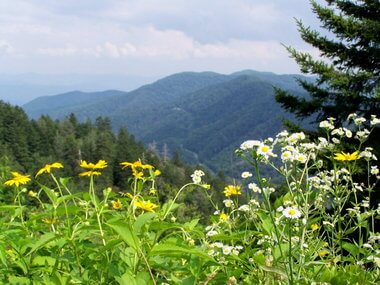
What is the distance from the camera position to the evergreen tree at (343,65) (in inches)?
616

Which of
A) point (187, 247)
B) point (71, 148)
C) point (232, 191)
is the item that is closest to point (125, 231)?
point (187, 247)

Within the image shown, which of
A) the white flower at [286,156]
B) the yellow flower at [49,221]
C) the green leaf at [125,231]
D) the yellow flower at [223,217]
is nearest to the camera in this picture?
Result: the green leaf at [125,231]

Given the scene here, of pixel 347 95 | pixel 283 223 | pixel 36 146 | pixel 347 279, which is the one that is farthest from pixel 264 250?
pixel 36 146

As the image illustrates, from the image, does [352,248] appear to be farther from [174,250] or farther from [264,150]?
[174,250]

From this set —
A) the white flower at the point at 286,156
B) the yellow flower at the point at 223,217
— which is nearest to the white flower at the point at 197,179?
the yellow flower at the point at 223,217

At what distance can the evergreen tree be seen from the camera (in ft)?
51.3

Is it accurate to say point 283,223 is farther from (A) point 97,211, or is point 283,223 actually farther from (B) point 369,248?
(A) point 97,211

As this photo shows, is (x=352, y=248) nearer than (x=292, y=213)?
No

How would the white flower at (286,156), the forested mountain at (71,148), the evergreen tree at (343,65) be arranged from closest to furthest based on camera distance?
the white flower at (286,156), the evergreen tree at (343,65), the forested mountain at (71,148)

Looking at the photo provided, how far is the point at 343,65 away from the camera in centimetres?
1702

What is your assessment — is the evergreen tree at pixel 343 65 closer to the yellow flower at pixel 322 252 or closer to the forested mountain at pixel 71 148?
the yellow flower at pixel 322 252

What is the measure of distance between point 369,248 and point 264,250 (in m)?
0.43

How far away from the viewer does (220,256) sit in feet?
6.18

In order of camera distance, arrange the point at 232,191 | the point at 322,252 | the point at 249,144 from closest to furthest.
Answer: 1. the point at 249,144
2. the point at 322,252
3. the point at 232,191
